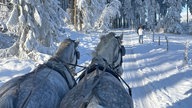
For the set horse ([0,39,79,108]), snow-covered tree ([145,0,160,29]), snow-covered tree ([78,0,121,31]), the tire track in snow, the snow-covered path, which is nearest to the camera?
horse ([0,39,79,108])

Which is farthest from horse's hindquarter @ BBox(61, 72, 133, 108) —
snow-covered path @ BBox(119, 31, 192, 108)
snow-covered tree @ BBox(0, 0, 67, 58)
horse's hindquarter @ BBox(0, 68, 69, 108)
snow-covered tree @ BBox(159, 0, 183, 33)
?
snow-covered tree @ BBox(159, 0, 183, 33)

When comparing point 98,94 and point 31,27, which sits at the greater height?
point 31,27

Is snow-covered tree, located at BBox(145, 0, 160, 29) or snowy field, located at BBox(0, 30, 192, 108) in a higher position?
snow-covered tree, located at BBox(145, 0, 160, 29)

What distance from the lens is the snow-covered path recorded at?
11.5 metres

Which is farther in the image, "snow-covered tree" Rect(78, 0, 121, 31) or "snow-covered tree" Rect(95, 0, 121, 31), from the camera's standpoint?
"snow-covered tree" Rect(95, 0, 121, 31)

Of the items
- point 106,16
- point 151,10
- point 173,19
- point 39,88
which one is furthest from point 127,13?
point 39,88

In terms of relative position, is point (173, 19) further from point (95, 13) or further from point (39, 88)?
point (39, 88)

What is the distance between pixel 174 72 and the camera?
1709 cm

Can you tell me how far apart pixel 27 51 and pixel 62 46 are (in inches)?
459

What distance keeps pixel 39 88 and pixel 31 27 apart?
14290 millimetres

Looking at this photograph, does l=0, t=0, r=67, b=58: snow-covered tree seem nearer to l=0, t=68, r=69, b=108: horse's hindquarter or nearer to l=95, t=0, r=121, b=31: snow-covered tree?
l=0, t=68, r=69, b=108: horse's hindquarter

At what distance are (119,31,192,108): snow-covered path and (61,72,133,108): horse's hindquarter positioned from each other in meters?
6.07

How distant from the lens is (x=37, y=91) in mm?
4785

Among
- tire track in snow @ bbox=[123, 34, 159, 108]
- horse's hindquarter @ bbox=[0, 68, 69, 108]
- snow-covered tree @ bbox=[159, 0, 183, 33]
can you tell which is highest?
snow-covered tree @ bbox=[159, 0, 183, 33]
